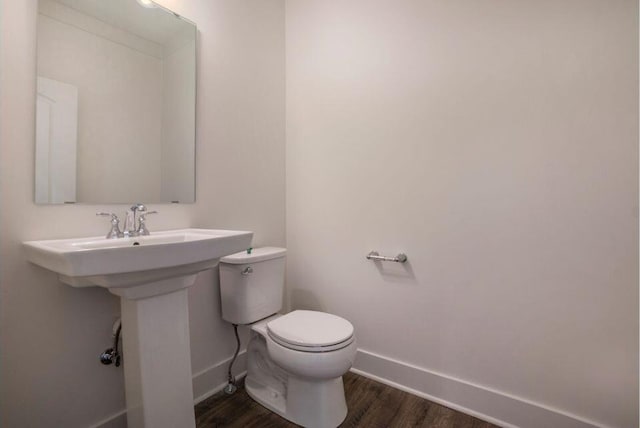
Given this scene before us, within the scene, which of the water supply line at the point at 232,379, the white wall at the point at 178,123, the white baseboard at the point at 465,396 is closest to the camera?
the white baseboard at the point at 465,396

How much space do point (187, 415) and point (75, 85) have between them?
139 cm

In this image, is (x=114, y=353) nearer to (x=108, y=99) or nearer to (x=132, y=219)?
(x=132, y=219)

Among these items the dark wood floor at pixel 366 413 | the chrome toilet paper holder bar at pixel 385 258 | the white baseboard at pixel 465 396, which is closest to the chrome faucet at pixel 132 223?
the dark wood floor at pixel 366 413

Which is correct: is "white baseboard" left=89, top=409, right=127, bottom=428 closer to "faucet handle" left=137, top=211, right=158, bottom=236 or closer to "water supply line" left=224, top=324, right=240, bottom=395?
"water supply line" left=224, top=324, right=240, bottom=395

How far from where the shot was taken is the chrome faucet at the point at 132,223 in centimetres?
122

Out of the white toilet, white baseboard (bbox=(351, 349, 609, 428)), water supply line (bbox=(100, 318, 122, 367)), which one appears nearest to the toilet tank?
the white toilet

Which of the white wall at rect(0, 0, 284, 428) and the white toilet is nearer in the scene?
the white wall at rect(0, 0, 284, 428)

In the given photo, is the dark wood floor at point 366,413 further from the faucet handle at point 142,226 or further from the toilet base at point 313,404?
the faucet handle at point 142,226

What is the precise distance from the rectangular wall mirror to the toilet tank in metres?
0.43

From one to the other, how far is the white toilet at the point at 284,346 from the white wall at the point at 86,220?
0.63ft

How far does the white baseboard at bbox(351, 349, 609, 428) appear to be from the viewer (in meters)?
1.31

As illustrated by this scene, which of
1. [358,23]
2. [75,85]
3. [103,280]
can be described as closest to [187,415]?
[103,280]

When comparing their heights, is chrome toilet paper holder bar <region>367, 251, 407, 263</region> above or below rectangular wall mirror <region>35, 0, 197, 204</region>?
below

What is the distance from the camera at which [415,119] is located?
1.62m
